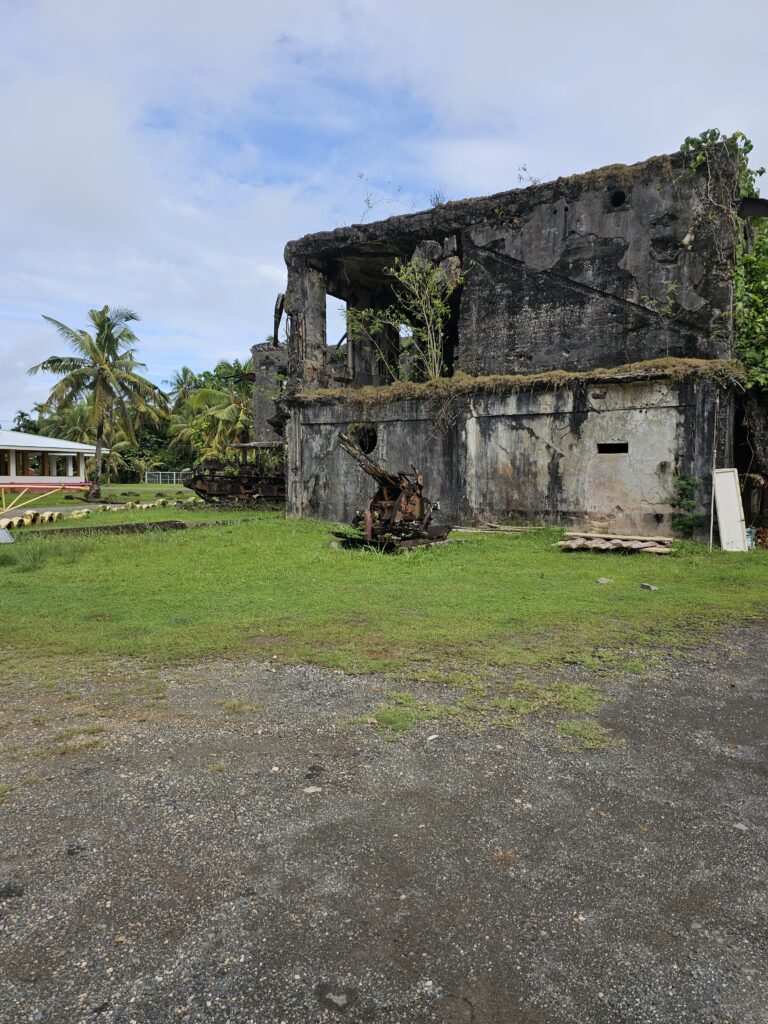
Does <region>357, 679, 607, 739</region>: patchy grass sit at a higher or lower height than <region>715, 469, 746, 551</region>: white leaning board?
lower

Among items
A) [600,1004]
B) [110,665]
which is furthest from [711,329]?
[600,1004]

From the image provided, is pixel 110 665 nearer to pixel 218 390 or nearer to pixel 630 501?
pixel 630 501

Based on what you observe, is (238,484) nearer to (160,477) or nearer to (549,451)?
(549,451)

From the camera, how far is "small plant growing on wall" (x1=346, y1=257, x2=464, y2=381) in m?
16.6

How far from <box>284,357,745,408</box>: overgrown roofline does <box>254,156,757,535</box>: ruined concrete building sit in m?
0.04

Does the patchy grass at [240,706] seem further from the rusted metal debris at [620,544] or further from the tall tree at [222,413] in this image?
the tall tree at [222,413]

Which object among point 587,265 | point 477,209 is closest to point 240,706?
point 587,265

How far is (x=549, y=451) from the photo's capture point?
13.9 metres

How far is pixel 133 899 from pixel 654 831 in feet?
7.13

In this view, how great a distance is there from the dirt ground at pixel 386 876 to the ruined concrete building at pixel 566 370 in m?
9.62

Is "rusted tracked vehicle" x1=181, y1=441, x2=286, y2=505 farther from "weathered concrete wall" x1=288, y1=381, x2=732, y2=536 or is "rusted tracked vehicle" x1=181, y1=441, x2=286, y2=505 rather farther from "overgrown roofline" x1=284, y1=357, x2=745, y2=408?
A: "weathered concrete wall" x1=288, y1=381, x2=732, y2=536

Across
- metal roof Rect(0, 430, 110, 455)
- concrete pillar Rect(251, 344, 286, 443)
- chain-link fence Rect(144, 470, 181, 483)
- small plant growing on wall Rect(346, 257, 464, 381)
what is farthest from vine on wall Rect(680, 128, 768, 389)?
chain-link fence Rect(144, 470, 181, 483)

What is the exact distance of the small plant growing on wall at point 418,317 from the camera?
1659 centimetres

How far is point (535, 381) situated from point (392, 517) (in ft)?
15.0
